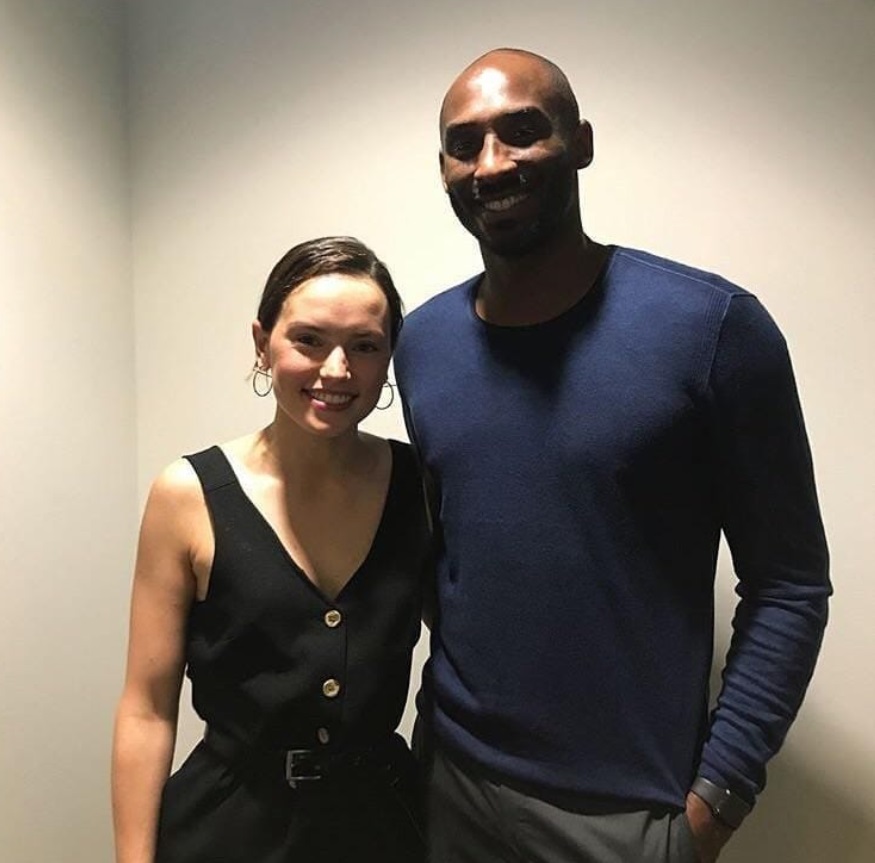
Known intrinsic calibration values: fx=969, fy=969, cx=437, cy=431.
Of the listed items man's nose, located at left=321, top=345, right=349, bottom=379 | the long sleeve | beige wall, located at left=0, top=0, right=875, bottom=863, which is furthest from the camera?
beige wall, located at left=0, top=0, right=875, bottom=863

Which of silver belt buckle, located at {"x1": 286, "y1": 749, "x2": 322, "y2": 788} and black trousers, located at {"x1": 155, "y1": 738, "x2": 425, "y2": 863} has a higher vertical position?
silver belt buckle, located at {"x1": 286, "y1": 749, "x2": 322, "y2": 788}

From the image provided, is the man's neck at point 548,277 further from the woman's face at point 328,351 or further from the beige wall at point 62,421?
the beige wall at point 62,421

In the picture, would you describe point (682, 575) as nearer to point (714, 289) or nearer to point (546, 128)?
point (714, 289)

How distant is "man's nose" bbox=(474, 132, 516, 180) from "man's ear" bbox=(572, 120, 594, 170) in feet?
0.29

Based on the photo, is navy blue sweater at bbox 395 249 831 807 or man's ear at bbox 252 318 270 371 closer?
navy blue sweater at bbox 395 249 831 807

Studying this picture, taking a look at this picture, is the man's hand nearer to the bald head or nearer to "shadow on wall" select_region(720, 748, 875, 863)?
"shadow on wall" select_region(720, 748, 875, 863)

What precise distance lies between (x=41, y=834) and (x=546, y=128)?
1.40 metres

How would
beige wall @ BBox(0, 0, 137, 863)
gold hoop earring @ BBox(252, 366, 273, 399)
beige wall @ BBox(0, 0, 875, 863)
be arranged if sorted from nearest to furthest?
beige wall @ BBox(0, 0, 875, 863), beige wall @ BBox(0, 0, 137, 863), gold hoop earring @ BBox(252, 366, 273, 399)

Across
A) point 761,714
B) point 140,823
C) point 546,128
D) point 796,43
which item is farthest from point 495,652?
point 796,43

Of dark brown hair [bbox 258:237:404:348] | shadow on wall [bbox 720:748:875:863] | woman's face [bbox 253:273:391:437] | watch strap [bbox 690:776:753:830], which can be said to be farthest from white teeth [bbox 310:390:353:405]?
shadow on wall [bbox 720:748:875:863]

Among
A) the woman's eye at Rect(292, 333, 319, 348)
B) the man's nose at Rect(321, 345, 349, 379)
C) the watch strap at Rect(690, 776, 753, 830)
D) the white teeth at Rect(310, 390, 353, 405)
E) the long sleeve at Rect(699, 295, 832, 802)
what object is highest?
the woman's eye at Rect(292, 333, 319, 348)

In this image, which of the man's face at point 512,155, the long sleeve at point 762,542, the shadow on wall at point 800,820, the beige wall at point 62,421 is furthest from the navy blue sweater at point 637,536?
the beige wall at point 62,421

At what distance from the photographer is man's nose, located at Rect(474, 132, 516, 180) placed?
104 cm

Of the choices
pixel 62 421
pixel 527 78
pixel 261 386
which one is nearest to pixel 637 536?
pixel 527 78
